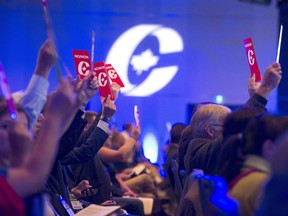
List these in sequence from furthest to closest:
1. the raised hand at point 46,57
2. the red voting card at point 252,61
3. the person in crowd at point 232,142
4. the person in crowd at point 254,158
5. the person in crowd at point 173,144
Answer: the person in crowd at point 173,144
the red voting card at point 252,61
the person in crowd at point 232,142
the person in crowd at point 254,158
the raised hand at point 46,57

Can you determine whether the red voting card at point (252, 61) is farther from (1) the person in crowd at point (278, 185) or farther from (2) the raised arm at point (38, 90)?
(1) the person in crowd at point (278, 185)

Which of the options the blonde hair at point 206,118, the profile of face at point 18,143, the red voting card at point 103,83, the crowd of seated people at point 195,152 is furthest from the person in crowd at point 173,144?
the profile of face at point 18,143

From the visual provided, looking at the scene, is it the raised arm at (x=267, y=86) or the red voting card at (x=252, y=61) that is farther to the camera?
the red voting card at (x=252, y=61)

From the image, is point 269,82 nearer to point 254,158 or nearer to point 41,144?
point 254,158

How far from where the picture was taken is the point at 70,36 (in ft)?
36.8

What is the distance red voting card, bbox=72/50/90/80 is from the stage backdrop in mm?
6649

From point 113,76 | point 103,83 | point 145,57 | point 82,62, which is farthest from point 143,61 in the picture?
point 82,62

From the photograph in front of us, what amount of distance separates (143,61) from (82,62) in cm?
690

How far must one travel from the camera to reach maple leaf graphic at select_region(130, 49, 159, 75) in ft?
36.1

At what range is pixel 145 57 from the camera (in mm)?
11148

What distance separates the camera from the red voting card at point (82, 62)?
420 cm

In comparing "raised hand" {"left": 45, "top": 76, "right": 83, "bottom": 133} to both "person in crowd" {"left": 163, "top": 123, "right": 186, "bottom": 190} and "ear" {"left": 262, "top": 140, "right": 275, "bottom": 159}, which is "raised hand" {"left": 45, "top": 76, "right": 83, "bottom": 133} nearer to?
"ear" {"left": 262, "top": 140, "right": 275, "bottom": 159}

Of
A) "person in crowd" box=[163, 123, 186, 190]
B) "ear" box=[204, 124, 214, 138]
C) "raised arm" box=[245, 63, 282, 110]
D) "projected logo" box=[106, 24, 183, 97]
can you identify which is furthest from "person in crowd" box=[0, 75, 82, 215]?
"projected logo" box=[106, 24, 183, 97]

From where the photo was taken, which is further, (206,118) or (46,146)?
(206,118)
